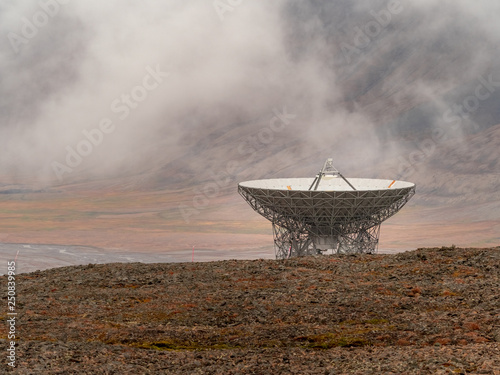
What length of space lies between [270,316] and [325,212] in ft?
80.9

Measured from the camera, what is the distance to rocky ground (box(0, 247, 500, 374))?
13.7 meters

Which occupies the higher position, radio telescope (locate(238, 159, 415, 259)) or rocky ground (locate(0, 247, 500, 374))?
radio telescope (locate(238, 159, 415, 259))

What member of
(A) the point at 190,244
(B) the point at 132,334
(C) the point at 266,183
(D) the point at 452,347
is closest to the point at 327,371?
(D) the point at 452,347

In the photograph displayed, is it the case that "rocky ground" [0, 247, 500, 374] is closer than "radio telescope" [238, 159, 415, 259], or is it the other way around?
"rocky ground" [0, 247, 500, 374]

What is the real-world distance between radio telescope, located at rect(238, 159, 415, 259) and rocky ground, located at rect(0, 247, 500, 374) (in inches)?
537

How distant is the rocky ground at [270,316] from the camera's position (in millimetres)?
13672

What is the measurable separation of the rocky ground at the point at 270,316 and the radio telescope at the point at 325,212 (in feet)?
44.8

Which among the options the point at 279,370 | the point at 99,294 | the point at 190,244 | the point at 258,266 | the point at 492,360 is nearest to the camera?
the point at 492,360

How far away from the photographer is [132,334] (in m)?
16.8

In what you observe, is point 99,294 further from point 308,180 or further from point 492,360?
point 308,180

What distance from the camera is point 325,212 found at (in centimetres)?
4256

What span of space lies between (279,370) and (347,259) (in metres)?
14.3

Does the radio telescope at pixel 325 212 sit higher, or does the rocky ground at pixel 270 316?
the radio telescope at pixel 325 212

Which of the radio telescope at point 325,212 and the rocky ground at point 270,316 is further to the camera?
the radio telescope at point 325,212
